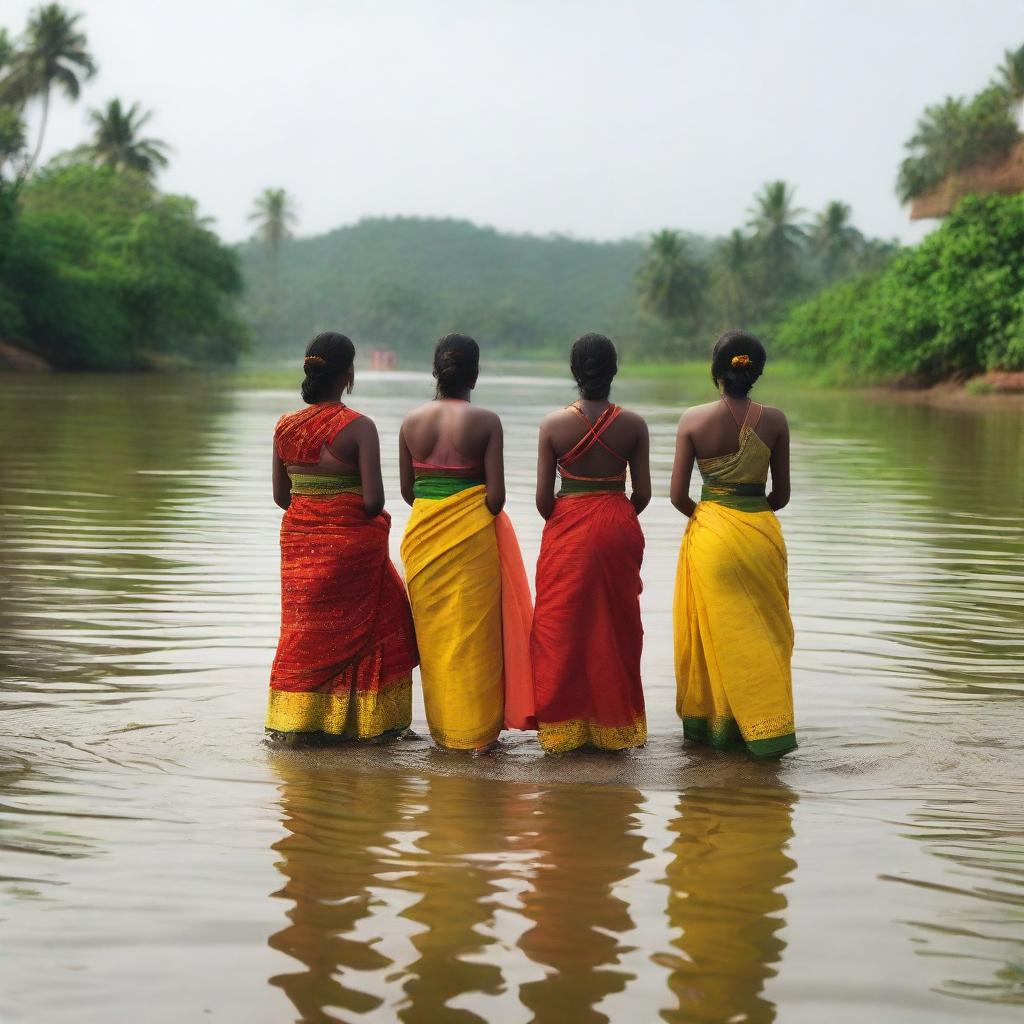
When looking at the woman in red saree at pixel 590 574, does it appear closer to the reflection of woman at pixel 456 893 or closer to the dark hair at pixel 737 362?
the dark hair at pixel 737 362

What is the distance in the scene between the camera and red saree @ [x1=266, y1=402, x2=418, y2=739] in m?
5.52

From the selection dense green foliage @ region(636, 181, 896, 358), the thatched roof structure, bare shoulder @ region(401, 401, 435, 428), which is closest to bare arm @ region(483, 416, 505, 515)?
bare shoulder @ region(401, 401, 435, 428)

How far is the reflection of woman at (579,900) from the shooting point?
10.8 ft

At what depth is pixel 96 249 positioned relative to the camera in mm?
64312

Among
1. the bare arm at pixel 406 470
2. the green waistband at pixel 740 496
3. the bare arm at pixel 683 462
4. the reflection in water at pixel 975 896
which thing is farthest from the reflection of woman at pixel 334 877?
the green waistband at pixel 740 496

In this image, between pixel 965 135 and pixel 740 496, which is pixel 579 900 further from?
pixel 965 135

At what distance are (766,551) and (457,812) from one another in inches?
59.6

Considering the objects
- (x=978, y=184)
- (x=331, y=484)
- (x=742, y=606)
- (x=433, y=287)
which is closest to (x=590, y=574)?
(x=742, y=606)

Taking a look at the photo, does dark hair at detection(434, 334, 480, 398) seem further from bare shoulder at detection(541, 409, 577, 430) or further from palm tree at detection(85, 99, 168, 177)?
palm tree at detection(85, 99, 168, 177)

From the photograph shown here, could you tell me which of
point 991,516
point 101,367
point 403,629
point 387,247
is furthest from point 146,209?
point 387,247

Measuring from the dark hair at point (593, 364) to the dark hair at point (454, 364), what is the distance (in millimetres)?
367

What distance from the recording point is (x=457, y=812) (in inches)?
185

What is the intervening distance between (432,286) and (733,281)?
68872 mm

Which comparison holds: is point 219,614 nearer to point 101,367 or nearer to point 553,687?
point 553,687
